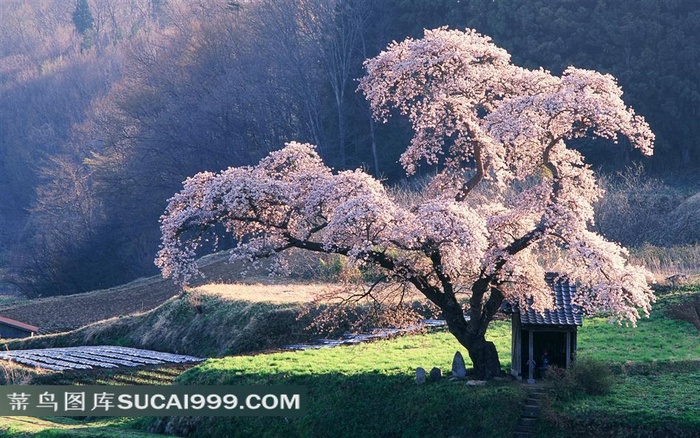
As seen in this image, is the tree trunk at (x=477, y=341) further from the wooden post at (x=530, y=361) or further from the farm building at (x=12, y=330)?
the farm building at (x=12, y=330)

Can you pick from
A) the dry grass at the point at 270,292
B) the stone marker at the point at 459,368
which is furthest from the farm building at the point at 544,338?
the dry grass at the point at 270,292

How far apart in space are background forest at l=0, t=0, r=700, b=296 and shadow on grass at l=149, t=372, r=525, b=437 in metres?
19.3

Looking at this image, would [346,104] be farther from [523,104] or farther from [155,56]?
[523,104]

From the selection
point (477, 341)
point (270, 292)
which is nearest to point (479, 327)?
point (477, 341)

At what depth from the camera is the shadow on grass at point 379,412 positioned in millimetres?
22953

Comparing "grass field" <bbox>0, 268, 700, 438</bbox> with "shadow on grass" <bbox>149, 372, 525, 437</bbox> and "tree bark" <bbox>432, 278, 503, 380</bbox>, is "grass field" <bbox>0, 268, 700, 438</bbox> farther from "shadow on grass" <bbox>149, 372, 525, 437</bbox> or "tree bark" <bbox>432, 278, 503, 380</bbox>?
"tree bark" <bbox>432, 278, 503, 380</bbox>

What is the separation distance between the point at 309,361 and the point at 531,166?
8242 millimetres

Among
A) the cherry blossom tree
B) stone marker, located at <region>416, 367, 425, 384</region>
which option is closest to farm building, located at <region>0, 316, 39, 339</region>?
the cherry blossom tree

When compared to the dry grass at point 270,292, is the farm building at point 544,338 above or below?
below

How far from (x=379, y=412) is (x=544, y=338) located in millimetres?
4276

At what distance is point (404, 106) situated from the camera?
25.6 m

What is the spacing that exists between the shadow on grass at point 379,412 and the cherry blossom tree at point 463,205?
1.41 m

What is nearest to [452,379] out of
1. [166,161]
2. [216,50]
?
[166,161]

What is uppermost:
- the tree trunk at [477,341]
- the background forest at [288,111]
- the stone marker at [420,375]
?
the background forest at [288,111]
